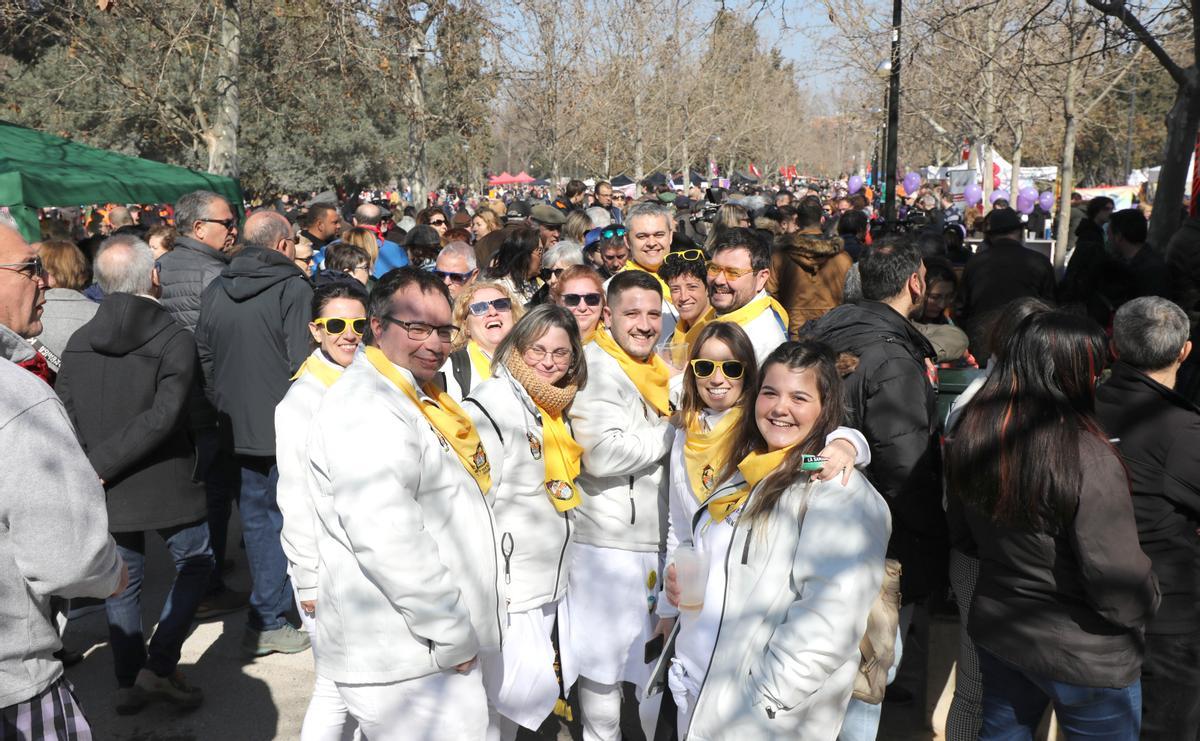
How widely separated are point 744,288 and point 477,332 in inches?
51.1

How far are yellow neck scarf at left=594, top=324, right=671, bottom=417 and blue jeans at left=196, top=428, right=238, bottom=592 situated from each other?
8.83 ft

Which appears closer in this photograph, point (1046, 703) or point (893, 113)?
point (1046, 703)

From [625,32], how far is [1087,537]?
2576 centimetres

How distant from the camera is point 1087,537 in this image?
2.59 metres

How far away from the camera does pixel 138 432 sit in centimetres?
416

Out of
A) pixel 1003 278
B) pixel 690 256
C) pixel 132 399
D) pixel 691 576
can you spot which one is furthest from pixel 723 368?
pixel 1003 278

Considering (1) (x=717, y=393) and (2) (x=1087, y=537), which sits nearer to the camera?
(2) (x=1087, y=537)

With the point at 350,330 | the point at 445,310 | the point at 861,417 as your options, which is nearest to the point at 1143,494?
the point at 861,417

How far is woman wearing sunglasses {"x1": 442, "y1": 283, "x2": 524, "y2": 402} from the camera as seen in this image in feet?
13.7

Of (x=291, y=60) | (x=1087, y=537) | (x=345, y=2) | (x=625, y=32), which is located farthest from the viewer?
(x=625, y=32)

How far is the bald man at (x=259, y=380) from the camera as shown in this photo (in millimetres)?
5066

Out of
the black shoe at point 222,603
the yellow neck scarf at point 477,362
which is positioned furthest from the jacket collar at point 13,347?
the black shoe at point 222,603

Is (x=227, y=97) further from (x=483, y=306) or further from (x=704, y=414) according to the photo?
(x=704, y=414)

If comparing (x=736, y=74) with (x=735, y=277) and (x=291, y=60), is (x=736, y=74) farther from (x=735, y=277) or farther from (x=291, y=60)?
(x=735, y=277)
